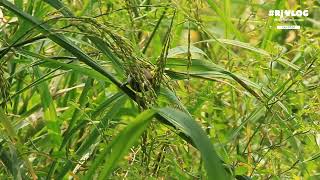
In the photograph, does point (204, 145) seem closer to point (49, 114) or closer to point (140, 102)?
point (140, 102)

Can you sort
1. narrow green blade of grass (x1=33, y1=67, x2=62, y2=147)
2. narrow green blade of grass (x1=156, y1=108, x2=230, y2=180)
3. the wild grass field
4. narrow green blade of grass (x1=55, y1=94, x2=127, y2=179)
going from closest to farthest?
narrow green blade of grass (x1=156, y1=108, x2=230, y2=180)
the wild grass field
narrow green blade of grass (x1=55, y1=94, x2=127, y2=179)
narrow green blade of grass (x1=33, y1=67, x2=62, y2=147)

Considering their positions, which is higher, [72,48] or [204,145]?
[72,48]

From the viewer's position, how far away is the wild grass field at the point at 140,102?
113cm

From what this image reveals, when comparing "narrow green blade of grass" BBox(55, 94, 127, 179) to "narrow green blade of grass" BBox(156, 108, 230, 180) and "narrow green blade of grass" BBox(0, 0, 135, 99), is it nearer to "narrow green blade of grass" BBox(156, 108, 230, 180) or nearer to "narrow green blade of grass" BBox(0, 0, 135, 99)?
"narrow green blade of grass" BBox(0, 0, 135, 99)

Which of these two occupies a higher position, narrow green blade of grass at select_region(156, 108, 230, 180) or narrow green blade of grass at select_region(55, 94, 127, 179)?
narrow green blade of grass at select_region(55, 94, 127, 179)

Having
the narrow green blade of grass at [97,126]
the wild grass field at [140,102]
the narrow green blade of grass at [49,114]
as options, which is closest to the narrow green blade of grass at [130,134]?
the wild grass field at [140,102]

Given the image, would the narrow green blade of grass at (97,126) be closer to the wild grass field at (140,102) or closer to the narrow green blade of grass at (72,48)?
the wild grass field at (140,102)

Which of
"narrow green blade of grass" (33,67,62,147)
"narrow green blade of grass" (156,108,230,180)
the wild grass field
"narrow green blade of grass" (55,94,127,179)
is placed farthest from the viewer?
"narrow green blade of grass" (33,67,62,147)

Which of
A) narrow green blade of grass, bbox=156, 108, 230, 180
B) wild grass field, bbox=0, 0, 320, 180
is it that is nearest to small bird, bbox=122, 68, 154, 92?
wild grass field, bbox=0, 0, 320, 180

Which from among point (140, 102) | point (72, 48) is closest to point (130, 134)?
point (140, 102)

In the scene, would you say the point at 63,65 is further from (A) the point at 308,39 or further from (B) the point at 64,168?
(A) the point at 308,39

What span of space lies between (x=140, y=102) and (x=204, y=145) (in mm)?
254

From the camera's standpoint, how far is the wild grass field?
113cm

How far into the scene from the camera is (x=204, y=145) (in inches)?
36.0
